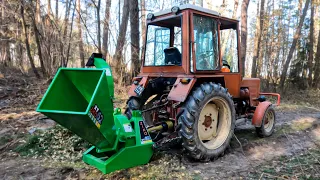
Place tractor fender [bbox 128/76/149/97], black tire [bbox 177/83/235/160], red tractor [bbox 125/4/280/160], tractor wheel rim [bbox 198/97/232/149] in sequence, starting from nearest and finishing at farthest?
1. black tire [bbox 177/83/235/160]
2. red tractor [bbox 125/4/280/160]
3. tractor wheel rim [bbox 198/97/232/149]
4. tractor fender [bbox 128/76/149/97]

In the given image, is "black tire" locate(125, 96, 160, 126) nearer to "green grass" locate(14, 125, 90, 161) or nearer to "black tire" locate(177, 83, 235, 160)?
"green grass" locate(14, 125, 90, 161)

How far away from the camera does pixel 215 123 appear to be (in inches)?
169

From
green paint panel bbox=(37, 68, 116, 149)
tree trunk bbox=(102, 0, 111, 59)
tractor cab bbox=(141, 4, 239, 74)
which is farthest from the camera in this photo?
tree trunk bbox=(102, 0, 111, 59)

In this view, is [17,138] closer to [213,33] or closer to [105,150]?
[105,150]

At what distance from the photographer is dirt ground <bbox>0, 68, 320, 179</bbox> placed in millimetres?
3328

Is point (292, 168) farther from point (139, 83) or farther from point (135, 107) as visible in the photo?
point (139, 83)

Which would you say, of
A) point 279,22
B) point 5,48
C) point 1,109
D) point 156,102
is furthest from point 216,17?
point 279,22

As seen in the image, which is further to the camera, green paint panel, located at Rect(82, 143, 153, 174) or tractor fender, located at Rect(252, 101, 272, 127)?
tractor fender, located at Rect(252, 101, 272, 127)

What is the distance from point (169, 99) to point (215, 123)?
102cm

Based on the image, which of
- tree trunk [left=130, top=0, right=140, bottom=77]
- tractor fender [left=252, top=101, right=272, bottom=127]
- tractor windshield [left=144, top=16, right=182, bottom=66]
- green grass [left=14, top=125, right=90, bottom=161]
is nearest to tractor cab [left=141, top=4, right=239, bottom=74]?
tractor windshield [left=144, top=16, right=182, bottom=66]

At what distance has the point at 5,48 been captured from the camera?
1903 centimetres

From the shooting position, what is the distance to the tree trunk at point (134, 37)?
9273mm

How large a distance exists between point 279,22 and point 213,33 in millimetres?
20943

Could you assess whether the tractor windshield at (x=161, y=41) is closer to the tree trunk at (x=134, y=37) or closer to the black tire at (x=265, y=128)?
the black tire at (x=265, y=128)
